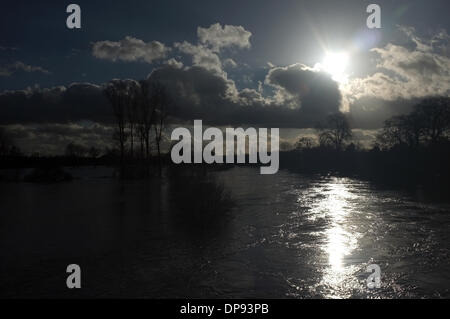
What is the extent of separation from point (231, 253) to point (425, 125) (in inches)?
2231

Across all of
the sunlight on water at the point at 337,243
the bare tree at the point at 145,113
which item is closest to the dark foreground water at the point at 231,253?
the sunlight on water at the point at 337,243

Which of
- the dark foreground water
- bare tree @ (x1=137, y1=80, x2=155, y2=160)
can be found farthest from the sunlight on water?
bare tree @ (x1=137, y1=80, x2=155, y2=160)

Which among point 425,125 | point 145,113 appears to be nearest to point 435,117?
point 425,125

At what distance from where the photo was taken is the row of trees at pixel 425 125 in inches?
2173

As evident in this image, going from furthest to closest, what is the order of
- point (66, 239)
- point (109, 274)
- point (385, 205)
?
point (385, 205) < point (66, 239) < point (109, 274)

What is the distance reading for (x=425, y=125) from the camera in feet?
190

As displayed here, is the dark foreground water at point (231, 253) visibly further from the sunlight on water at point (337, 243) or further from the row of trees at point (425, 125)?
the row of trees at point (425, 125)

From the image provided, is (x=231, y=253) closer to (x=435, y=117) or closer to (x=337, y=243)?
(x=337, y=243)

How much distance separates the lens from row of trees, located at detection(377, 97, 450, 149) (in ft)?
181

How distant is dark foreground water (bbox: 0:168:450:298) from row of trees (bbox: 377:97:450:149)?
3930 cm
